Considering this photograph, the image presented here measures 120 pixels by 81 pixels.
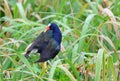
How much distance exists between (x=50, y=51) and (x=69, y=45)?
0.76 metres

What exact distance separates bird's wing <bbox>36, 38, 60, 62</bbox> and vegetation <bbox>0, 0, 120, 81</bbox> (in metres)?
0.08

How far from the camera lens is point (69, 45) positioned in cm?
311

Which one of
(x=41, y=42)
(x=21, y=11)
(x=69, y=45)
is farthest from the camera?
(x=21, y=11)

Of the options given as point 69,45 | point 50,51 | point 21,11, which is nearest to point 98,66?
point 50,51

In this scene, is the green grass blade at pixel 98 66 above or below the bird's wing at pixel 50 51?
below

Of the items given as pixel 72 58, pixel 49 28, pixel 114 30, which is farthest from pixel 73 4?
pixel 49 28

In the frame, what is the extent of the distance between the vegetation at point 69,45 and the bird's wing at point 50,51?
0.08 meters

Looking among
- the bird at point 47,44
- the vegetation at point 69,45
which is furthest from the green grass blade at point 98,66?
the bird at point 47,44

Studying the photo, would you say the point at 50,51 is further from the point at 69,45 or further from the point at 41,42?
the point at 69,45

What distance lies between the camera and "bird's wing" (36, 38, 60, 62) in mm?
2338

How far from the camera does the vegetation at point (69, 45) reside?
2.50m

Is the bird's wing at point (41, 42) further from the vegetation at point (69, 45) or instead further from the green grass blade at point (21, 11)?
the green grass blade at point (21, 11)

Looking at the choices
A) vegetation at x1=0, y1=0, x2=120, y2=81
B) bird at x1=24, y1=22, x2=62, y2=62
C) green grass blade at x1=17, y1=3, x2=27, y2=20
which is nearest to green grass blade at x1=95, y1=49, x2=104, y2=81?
vegetation at x1=0, y1=0, x2=120, y2=81

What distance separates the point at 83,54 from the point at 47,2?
156 centimetres
